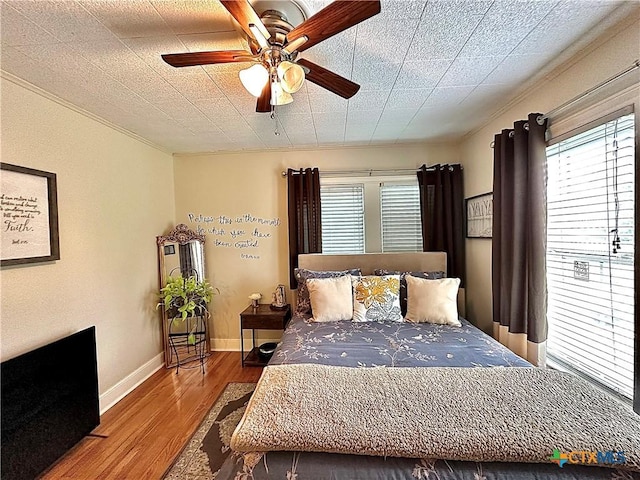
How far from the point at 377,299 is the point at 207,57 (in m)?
2.20

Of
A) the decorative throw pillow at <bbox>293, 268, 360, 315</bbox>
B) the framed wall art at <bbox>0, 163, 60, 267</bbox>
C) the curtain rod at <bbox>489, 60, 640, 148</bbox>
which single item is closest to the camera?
the curtain rod at <bbox>489, 60, 640, 148</bbox>

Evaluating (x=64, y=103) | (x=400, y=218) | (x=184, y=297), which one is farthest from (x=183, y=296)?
(x=400, y=218)

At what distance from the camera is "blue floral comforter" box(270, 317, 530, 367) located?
193 centimetres

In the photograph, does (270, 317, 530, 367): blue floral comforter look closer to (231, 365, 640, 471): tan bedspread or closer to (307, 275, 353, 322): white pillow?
(307, 275, 353, 322): white pillow

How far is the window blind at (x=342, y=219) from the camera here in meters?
3.62

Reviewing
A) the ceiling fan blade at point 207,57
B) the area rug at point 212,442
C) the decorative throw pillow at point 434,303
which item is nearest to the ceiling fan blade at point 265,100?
the ceiling fan blade at point 207,57

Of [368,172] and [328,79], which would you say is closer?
[328,79]

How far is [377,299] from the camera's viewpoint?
109 inches

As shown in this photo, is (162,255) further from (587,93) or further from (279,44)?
(587,93)

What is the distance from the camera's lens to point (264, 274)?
3.67 m

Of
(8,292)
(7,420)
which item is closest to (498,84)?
(8,292)

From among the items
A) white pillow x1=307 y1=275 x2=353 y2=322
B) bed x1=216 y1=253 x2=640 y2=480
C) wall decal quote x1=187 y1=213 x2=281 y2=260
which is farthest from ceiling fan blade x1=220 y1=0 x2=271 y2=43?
wall decal quote x1=187 y1=213 x2=281 y2=260

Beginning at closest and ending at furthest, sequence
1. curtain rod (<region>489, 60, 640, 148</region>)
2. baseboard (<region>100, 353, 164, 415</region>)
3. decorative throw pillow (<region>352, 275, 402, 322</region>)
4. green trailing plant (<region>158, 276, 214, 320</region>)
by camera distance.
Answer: curtain rod (<region>489, 60, 640, 148</region>) → baseboard (<region>100, 353, 164, 415</region>) → decorative throw pillow (<region>352, 275, 402, 322</region>) → green trailing plant (<region>158, 276, 214, 320</region>)

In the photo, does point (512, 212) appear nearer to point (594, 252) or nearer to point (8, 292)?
point (594, 252)
